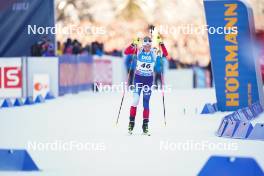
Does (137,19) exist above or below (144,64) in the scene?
above

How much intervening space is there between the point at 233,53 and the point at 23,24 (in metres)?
8.73

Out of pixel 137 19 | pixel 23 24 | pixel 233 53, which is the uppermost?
pixel 137 19

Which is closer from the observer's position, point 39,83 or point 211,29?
point 211,29

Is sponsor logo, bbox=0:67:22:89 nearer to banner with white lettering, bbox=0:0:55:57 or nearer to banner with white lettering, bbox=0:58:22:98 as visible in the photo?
banner with white lettering, bbox=0:58:22:98

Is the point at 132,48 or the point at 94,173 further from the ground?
the point at 132,48

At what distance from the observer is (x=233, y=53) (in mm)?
15734

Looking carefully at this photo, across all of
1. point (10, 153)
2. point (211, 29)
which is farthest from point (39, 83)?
point (10, 153)

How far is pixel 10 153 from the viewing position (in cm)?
724

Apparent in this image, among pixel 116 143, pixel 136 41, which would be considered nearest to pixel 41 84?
pixel 136 41

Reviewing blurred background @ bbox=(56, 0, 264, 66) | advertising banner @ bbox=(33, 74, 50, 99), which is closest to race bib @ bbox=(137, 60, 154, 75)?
advertising banner @ bbox=(33, 74, 50, 99)

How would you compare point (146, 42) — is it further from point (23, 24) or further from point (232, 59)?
point (23, 24)

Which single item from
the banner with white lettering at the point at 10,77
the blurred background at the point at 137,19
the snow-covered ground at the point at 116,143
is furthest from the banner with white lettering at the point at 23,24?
the blurred background at the point at 137,19

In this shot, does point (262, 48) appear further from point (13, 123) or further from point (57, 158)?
point (57, 158)

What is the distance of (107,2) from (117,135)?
36.3 m
